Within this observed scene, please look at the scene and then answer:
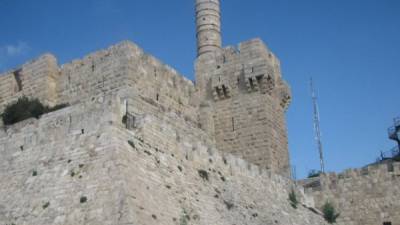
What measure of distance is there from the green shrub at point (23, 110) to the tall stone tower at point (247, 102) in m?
5.39

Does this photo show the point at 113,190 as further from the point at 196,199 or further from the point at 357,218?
the point at 357,218

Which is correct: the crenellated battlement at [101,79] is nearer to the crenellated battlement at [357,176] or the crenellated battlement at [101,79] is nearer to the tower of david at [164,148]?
the tower of david at [164,148]

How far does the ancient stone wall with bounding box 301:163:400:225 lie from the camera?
60.0 feet

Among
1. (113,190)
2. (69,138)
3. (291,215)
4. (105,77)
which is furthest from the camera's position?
(105,77)

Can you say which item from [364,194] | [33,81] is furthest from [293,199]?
[33,81]

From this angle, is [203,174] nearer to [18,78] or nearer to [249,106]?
[249,106]

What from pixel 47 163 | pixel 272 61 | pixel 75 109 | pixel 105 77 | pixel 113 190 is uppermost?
pixel 272 61

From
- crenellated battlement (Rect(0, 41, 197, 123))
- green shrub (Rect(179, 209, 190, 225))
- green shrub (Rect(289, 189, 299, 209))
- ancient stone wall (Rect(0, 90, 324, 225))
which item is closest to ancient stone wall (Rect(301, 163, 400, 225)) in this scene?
green shrub (Rect(289, 189, 299, 209))

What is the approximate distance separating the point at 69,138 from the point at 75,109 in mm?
768

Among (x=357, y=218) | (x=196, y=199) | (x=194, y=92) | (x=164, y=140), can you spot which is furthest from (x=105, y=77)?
(x=357, y=218)

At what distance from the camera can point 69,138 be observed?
1240 cm

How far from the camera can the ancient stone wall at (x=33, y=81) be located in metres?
19.2

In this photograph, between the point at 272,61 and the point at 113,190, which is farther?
the point at 272,61

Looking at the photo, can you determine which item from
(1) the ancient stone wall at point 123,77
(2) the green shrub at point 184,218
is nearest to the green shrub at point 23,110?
(1) the ancient stone wall at point 123,77
